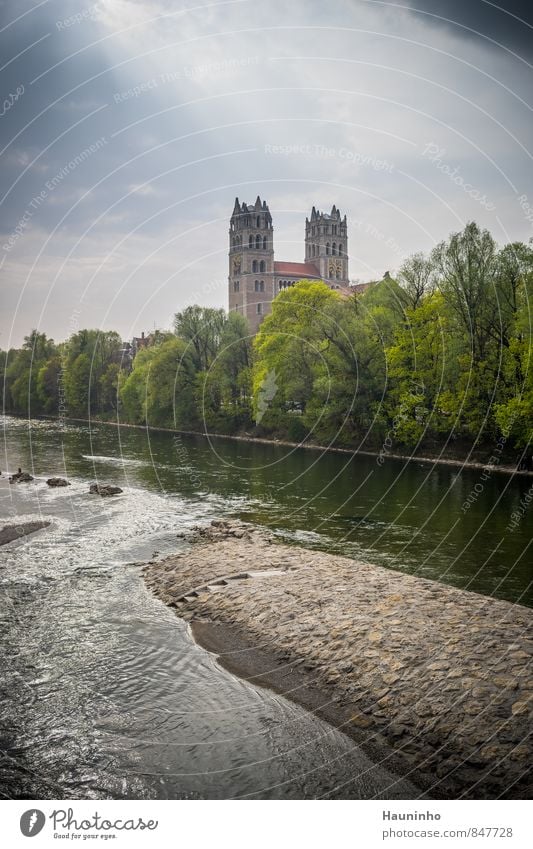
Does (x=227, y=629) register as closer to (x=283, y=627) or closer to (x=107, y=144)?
(x=283, y=627)

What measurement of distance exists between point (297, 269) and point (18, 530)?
145358 millimetres

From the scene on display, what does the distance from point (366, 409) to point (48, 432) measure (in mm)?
45572

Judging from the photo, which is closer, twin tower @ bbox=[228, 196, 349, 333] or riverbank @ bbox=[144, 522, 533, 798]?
riverbank @ bbox=[144, 522, 533, 798]

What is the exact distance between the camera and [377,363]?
5788 cm

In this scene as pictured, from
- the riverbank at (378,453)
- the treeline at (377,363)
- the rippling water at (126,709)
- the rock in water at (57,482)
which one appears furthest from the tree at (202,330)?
the rippling water at (126,709)

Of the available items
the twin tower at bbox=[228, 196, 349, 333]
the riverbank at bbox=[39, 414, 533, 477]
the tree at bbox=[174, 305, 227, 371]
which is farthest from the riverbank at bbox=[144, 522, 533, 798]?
the twin tower at bbox=[228, 196, 349, 333]

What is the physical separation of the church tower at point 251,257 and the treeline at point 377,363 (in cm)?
6067

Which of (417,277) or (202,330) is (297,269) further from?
(417,277)

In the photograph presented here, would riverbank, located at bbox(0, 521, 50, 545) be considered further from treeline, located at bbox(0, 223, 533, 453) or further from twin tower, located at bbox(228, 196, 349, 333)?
twin tower, located at bbox(228, 196, 349, 333)

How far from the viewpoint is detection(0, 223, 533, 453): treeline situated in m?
45.6

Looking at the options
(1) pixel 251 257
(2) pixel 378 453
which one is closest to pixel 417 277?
(2) pixel 378 453

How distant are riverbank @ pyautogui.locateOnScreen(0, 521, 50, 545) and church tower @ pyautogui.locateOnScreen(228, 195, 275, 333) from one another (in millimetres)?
124145

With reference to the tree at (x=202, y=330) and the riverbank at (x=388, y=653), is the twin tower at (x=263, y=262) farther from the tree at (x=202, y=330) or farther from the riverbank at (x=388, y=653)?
the riverbank at (x=388, y=653)

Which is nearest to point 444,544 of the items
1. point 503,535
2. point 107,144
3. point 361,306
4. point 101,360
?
point 503,535
